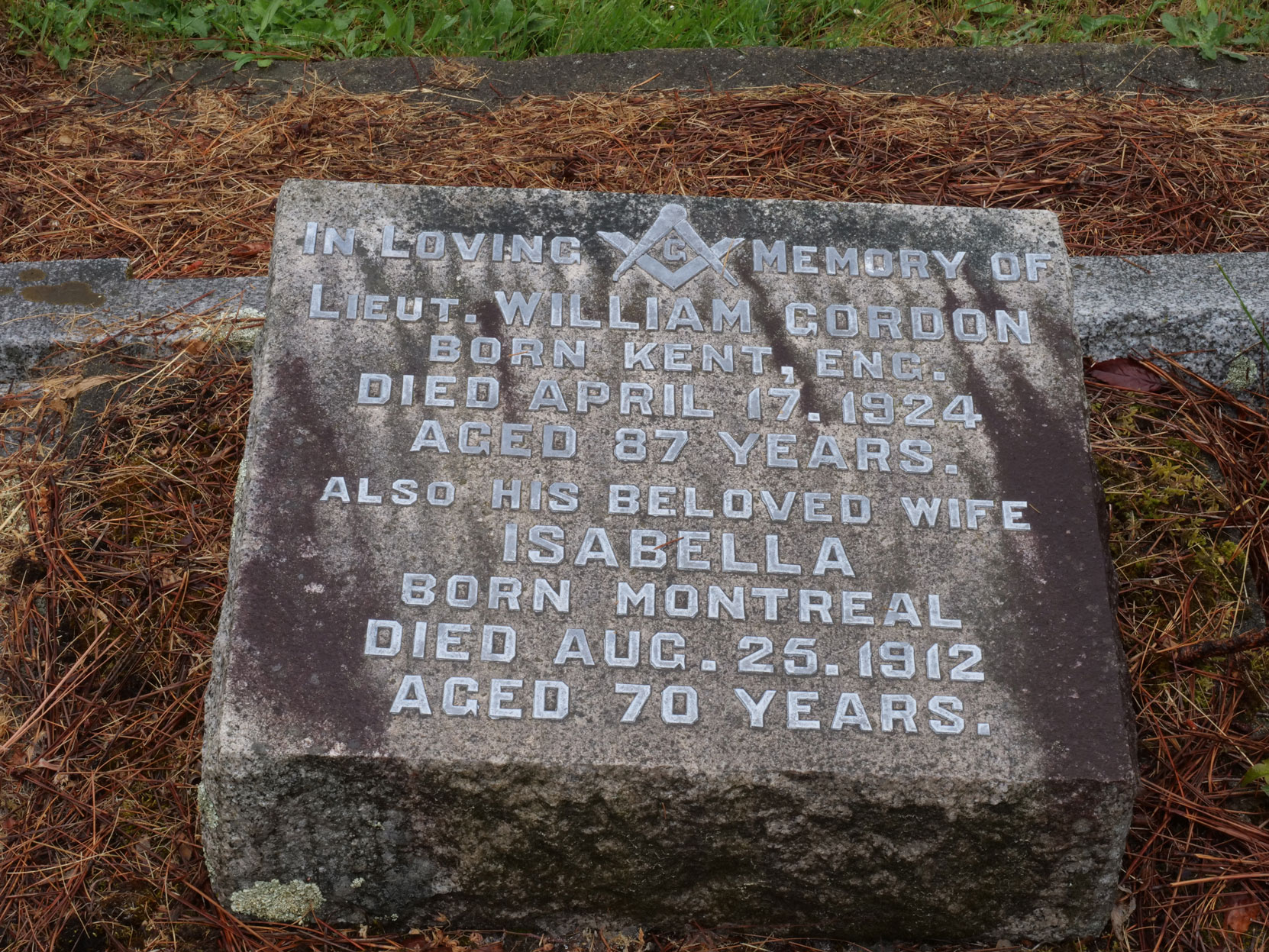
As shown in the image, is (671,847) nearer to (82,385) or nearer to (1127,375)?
(1127,375)

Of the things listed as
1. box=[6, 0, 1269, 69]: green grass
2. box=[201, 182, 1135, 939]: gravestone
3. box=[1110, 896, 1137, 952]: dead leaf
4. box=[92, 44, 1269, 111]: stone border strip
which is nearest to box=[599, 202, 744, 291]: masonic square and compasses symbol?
box=[201, 182, 1135, 939]: gravestone

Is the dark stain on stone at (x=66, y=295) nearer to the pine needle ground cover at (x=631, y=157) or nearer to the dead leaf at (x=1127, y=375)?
the pine needle ground cover at (x=631, y=157)

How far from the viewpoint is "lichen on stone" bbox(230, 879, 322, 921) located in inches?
81.6

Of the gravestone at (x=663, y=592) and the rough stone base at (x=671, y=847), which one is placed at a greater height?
the gravestone at (x=663, y=592)

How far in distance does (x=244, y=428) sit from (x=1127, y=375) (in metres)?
2.15

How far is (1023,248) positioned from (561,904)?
1.58 metres

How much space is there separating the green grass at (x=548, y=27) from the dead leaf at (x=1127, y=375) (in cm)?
181

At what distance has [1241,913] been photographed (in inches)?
85.3

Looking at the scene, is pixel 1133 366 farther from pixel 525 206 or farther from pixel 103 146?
pixel 103 146

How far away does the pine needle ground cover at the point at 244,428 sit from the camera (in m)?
2.19

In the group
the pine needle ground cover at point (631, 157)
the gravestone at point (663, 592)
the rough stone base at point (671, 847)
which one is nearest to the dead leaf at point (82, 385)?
the pine needle ground cover at point (631, 157)

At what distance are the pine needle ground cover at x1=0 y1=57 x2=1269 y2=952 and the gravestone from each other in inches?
7.7

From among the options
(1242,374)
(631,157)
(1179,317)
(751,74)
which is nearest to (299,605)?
(631,157)

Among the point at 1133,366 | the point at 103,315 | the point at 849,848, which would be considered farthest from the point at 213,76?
the point at 849,848
